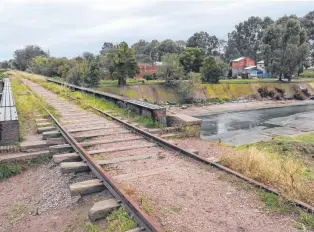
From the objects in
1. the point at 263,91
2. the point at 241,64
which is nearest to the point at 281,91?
the point at 263,91

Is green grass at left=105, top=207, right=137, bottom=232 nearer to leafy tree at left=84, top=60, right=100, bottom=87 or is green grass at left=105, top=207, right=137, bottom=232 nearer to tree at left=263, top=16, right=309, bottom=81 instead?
leafy tree at left=84, top=60, right=100, bottom=87

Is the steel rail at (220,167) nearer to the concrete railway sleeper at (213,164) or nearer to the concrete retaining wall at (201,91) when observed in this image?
the concrete railway sleeper at (213,164)

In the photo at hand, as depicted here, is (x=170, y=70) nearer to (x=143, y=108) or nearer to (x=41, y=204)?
(x=143, y=108)

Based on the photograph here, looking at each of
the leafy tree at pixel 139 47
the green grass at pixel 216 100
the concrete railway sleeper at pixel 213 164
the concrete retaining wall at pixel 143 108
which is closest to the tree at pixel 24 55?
the leafy tree at pixel 139 47

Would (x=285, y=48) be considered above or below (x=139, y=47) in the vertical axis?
below

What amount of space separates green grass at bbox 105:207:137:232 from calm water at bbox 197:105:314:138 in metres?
27.9

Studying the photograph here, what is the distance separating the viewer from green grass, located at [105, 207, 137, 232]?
11.8ft

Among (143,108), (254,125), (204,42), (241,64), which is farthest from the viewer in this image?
(204,42)

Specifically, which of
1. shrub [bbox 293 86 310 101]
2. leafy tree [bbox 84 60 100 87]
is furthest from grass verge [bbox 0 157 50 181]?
shrub [bbox 293 86 310 101]

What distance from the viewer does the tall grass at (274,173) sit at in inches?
163

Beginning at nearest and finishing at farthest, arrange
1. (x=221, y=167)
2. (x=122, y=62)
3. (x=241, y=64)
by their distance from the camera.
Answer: (x=221, y=167) < (x=122, y=62) < (x=241, y=64)

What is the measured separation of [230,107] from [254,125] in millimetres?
13727

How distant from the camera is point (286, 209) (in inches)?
153

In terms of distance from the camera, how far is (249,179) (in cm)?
465
